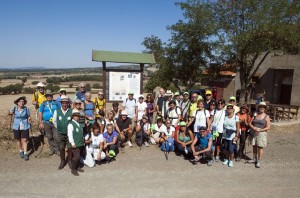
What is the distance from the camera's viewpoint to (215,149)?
24.0ft

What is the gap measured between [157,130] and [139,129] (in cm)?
61

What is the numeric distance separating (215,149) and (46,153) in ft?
16.3

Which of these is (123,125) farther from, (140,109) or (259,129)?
(259,129)

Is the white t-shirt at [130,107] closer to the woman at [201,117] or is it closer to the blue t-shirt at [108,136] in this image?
the blue t-shirt at [108,136]

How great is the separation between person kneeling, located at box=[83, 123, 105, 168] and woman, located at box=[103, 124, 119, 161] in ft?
0.69

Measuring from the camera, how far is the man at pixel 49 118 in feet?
22.8

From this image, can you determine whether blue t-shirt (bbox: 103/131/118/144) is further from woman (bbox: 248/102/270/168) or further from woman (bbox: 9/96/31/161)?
woman (bbox: 248/102/270/168)

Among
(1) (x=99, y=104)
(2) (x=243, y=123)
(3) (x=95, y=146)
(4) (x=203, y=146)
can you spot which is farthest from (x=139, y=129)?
(2) (x=243, y=123)

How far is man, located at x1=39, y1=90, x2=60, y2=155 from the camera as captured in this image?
695cm

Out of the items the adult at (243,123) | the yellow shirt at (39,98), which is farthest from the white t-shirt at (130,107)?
the adult at (243,123)

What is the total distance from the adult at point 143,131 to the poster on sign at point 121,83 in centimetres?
218

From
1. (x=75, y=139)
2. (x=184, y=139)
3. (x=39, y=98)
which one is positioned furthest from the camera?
(x=39, y=98)

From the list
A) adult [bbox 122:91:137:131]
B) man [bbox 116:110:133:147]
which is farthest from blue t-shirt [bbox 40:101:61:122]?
adult [bbox 122:91:137:131]

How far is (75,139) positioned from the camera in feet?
19.7
